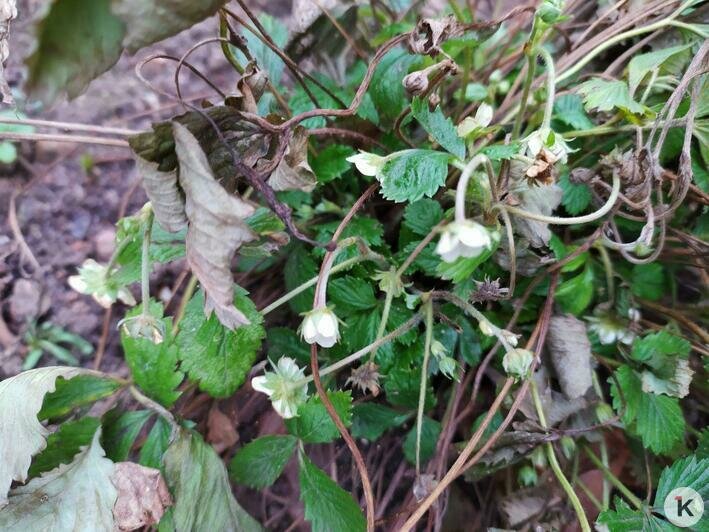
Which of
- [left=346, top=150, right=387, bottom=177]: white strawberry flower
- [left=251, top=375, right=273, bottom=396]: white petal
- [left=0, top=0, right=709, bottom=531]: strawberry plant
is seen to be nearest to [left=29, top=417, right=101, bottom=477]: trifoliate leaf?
[left=0, top=0, right=709, bottom=531]: strawberry plant

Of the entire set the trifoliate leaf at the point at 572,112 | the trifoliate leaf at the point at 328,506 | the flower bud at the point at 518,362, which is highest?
the trifoliate leaf at the point at 572,112

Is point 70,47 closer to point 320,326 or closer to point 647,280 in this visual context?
point 320,326

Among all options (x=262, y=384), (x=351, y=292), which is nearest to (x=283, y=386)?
(x=262, y=384)

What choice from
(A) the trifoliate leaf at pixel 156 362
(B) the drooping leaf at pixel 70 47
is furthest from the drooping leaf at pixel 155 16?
(A) the trifoliate leaf at pixel 156 362

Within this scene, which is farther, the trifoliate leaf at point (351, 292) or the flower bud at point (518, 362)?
the trifoliate leaf at point (351, 292)

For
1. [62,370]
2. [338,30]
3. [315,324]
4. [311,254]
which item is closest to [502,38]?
[338,30]

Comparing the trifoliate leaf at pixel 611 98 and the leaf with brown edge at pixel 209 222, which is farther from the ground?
the leaf with brown edge at pixel 209 222

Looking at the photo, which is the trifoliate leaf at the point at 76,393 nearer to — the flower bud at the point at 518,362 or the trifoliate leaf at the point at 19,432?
the trifoliate leaf at the point at 19,432
